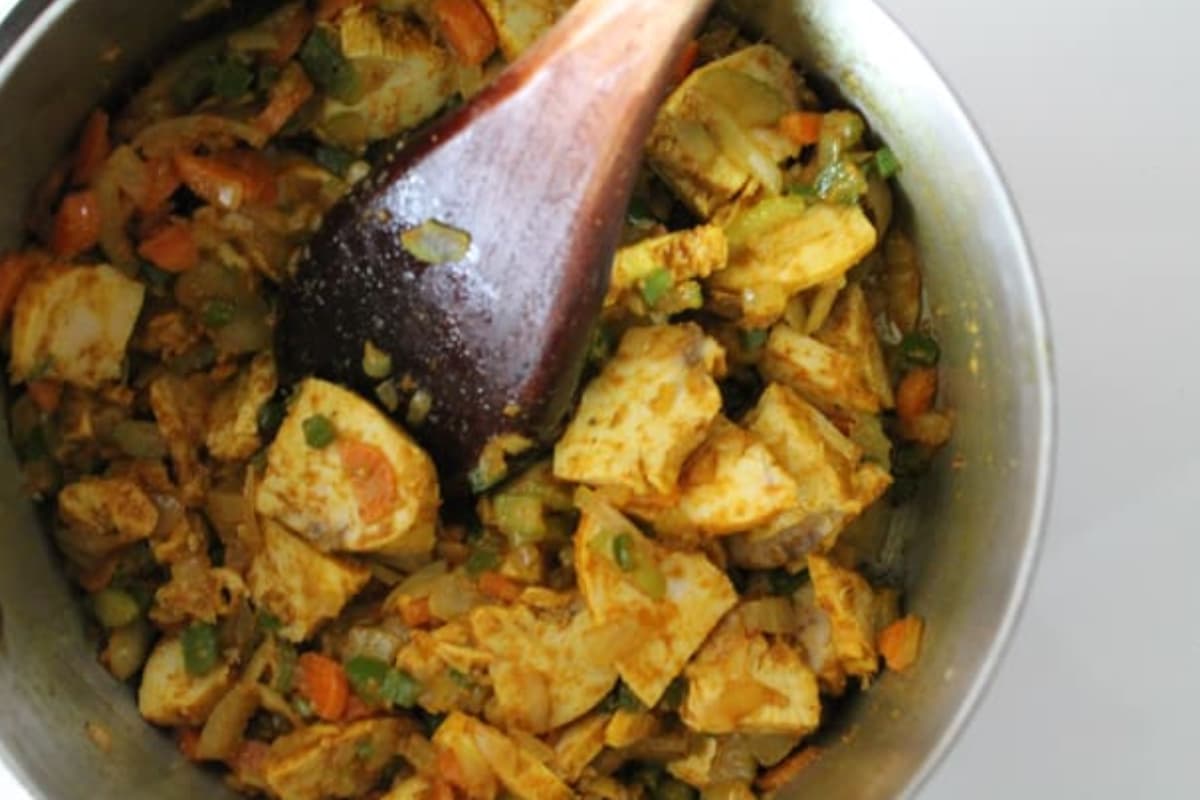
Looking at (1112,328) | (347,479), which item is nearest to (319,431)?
(347,479)

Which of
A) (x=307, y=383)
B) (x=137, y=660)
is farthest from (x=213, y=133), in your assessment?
(x=137, y=660)

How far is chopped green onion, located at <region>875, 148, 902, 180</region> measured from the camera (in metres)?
1.77

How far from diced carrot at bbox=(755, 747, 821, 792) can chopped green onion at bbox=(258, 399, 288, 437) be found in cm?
80

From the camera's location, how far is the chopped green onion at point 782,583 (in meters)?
1.89

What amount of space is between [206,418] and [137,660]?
33 centimetres

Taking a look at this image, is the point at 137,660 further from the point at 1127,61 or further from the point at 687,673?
the point at 1127,61

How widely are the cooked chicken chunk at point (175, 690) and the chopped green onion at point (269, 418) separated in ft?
0.98

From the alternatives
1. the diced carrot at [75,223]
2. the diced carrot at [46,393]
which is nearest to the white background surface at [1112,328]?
the diced carrot at [75,223]

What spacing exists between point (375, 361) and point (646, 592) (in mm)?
463

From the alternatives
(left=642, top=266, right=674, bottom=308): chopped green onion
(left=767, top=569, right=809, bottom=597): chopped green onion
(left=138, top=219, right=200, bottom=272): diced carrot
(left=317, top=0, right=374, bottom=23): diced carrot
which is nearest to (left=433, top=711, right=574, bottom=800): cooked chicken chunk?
(left=767, top=569, right=809, bottom=597): chopped green onion

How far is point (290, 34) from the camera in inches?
73.1

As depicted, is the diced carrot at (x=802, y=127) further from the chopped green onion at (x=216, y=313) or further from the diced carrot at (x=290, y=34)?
the chopped green onion at (x=216, y=313)

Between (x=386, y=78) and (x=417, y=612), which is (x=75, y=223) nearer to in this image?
(x=386, y=78)

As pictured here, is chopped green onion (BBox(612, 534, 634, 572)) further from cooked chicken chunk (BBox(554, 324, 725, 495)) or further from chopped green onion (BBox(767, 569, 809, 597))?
chopped green onion (BBox(767, 569, 809, 597))
